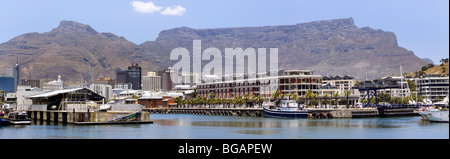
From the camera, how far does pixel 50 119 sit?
296ft

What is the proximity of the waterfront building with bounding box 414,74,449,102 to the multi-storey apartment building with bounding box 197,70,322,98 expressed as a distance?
58.3m

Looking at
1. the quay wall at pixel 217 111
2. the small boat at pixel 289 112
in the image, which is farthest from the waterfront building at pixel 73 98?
the quay wall at pixel 217 111

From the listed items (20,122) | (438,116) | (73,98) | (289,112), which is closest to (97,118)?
(20,122)

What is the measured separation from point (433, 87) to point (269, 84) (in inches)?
2974

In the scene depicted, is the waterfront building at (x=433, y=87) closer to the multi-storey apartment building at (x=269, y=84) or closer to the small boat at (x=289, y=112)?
the multi-storey apartment building at (x=269, y=84)

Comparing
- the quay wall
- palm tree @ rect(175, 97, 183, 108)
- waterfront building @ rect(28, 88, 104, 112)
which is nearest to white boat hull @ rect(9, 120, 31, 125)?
waterfront building @ rect(28, 88, 104, 112)

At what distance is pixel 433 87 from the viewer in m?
190

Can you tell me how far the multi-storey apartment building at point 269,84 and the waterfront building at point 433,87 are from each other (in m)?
58.3

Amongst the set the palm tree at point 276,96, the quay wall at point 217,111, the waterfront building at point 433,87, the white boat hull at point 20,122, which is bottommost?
the quay wall at point 217,111

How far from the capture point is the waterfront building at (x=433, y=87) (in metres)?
187

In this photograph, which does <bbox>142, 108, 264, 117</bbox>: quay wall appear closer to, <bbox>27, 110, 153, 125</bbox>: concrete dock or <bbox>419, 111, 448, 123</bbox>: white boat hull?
<bbox>419, 111, 448, 123</bbox>: white boat hull
